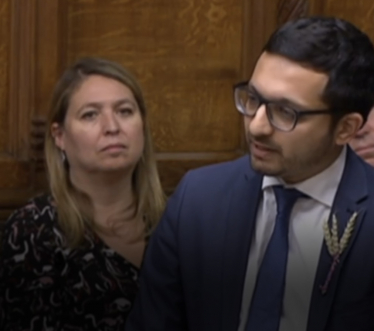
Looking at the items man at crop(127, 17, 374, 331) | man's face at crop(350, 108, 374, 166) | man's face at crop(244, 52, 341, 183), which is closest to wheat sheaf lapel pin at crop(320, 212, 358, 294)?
man at crop(127, 17, 374, 331)

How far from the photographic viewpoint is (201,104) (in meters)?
2.53

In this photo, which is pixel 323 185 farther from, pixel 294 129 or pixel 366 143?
pixel 366 143

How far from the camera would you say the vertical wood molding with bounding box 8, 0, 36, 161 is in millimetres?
2441

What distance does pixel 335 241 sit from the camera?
68.5 inches

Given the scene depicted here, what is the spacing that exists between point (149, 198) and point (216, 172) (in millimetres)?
445

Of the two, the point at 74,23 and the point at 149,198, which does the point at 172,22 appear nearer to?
the point at 74,23

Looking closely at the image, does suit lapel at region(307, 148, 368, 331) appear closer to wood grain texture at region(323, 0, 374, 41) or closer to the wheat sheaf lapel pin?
the wheat sheaf lapel pin

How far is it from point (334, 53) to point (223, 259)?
354mm

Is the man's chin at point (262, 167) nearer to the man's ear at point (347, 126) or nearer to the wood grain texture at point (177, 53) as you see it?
the man's ear at point (347, 126)

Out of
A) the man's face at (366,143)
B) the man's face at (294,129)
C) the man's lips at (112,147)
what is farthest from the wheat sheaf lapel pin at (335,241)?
the man's lips at (112,147)

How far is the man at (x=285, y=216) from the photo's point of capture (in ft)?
5.57

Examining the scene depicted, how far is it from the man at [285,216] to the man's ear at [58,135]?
0.50 m

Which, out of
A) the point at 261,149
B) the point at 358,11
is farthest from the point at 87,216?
the point at 358,11

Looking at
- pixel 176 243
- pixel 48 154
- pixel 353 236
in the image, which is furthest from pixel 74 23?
pixel 353 236
